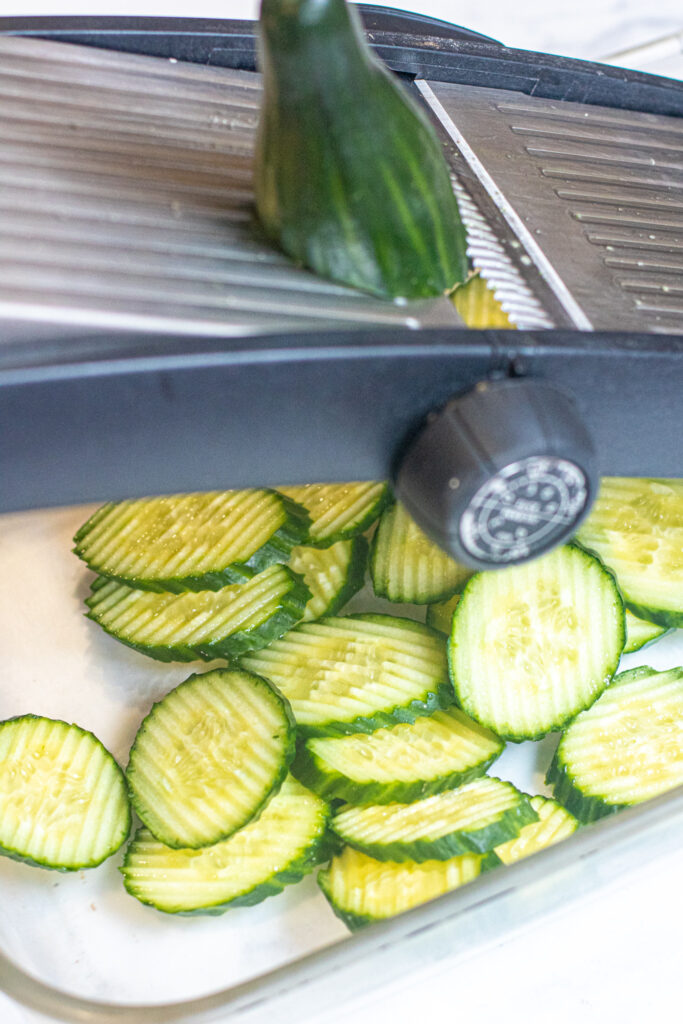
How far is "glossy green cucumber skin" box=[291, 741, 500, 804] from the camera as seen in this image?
93cm

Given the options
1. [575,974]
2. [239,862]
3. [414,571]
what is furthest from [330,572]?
[575,974]

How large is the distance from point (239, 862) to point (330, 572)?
342mm

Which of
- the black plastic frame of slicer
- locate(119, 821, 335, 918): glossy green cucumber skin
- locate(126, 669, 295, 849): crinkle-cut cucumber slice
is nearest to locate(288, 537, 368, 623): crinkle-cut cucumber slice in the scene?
locate(126, 669, 295, 849): crinkle-cut cucumber slice

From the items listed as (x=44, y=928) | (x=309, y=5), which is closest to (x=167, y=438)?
(x=309, y=5)

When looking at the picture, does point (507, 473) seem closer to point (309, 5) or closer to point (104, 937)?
point (309, 5)

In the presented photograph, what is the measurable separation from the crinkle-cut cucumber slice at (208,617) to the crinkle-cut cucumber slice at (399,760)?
0.45ft

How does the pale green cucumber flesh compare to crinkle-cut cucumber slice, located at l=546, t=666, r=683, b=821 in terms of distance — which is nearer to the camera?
crinkle-cut cucumber slice, located at l=546, t=666, r=683, b=821

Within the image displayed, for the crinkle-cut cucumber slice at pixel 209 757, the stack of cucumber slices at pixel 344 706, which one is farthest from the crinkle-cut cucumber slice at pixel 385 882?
the crinkle-cut cucumber slice at pixel 209 757

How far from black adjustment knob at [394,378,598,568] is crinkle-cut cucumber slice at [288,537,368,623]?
1.33 feet

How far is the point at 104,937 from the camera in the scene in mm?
900

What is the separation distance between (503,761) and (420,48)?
0.76m

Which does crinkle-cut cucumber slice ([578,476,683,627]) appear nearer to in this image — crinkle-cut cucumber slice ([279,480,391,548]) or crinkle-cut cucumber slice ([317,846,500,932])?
crinkle-cut cucumber slice ([279,480,391,548])

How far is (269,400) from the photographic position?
1.98ft

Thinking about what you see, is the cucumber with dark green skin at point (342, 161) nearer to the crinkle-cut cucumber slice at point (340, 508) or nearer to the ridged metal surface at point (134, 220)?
the ridged metal surface at point (134, 220)
